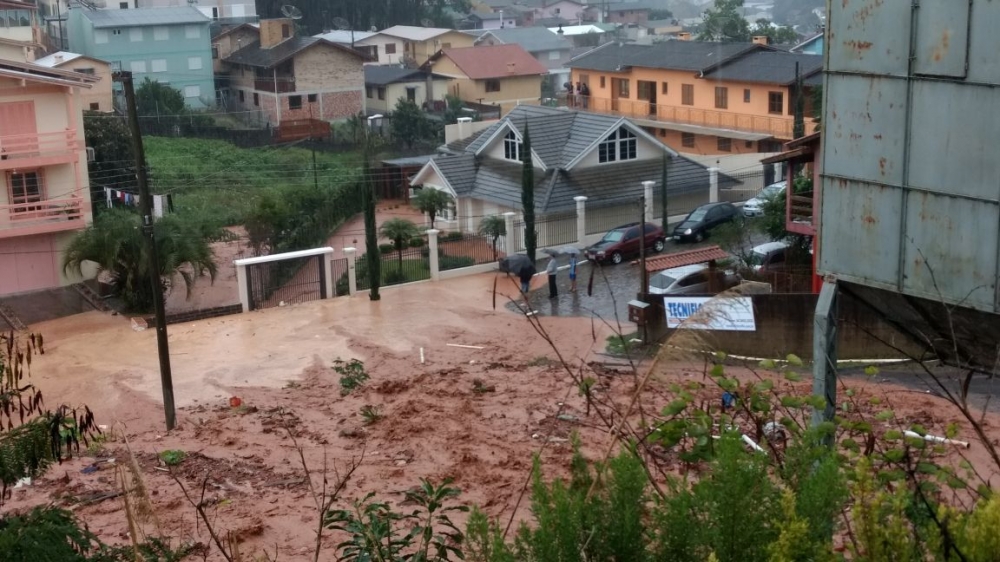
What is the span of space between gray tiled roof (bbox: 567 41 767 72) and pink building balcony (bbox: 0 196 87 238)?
26.6 meters

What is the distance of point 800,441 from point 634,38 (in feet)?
307

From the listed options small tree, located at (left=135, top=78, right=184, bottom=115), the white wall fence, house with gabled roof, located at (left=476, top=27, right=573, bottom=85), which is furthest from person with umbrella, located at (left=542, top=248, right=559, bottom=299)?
house with gabled roof, located at (left=476, top=27, right=573, bottom=85)

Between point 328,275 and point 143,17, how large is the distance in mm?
39290

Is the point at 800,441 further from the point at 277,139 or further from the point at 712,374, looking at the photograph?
the point at 277,139

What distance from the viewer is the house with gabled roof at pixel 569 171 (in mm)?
33469

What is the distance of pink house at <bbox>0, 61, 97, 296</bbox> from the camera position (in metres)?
27.2

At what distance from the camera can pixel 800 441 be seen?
5.04m

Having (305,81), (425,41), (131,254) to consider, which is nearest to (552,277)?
(131,254)

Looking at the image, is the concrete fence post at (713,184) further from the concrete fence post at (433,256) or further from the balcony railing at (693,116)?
the concrete fence post at (433,256)

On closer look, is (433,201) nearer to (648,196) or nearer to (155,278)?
(648,196)

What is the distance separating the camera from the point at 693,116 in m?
47.5

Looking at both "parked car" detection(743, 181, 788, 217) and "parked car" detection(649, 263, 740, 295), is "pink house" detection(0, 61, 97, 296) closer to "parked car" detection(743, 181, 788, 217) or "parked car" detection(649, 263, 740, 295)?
"parked car" detection(649, 263, 740, 295)

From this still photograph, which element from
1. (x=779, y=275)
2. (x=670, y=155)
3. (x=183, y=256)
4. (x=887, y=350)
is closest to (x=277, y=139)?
(x=670, y=155)

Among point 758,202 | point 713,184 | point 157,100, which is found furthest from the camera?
point 157,100
